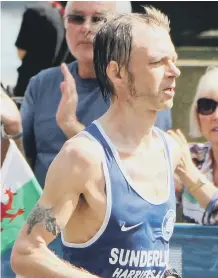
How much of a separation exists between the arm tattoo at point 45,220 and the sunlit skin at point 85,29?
64.1 inches

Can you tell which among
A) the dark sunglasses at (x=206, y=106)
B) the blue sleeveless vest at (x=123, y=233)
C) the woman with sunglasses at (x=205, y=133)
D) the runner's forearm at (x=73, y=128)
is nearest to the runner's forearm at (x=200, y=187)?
the woman with sunglasses at (x=205, y=133)

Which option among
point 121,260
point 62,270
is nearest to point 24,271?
point 62,270

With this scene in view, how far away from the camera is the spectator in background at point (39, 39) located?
5828 mm

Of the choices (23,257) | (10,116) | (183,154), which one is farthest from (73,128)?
(23,257)

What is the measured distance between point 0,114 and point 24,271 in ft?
5.77

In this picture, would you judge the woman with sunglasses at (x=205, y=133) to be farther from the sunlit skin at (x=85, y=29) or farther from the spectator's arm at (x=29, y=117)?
the spectator's arm at (x=29, y=117)

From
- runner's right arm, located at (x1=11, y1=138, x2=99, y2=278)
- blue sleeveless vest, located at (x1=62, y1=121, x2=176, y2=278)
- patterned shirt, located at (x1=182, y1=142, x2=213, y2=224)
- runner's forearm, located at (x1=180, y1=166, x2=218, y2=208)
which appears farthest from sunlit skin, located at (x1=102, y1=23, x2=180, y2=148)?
patterned shirt, located at (x1=182, y1=142, x2=213, y2=224)

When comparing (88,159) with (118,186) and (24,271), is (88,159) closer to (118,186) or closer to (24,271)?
(118,186)

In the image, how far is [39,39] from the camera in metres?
Answer: 5.95

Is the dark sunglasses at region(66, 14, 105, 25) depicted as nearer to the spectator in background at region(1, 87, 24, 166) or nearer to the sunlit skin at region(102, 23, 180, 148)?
the spectator in background at region(1, 87, 24, 166)

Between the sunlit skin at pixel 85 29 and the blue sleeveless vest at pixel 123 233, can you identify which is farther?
the sunlit skin at pixel 85 29

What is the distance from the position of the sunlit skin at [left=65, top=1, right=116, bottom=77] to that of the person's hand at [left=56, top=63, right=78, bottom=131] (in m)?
0.13

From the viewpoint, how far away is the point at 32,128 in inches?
184

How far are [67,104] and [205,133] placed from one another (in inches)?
27.8
